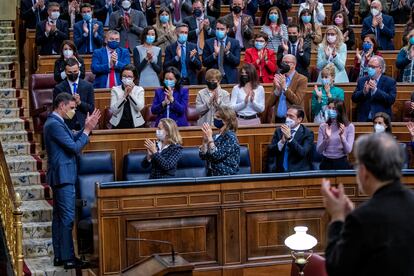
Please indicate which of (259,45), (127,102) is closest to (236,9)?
(259,45)

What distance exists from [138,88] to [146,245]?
1.99 m

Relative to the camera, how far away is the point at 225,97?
25.5 feet

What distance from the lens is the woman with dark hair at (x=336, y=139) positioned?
7090 mm

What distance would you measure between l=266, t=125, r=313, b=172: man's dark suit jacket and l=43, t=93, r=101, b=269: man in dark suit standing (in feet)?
4.59

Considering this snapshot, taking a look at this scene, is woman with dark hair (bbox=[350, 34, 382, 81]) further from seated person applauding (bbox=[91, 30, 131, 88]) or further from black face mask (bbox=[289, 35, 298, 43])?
seated person applauding (bbox=[91, 30, 131, 88])

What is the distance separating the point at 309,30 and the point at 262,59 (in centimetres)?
102

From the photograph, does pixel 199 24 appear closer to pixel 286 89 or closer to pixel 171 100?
pixel 286 89

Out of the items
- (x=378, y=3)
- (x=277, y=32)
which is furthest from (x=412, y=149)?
(x=378, y=3)

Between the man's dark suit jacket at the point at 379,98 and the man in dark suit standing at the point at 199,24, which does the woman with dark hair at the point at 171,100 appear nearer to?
the man's dark suit jacket at the point at 379,98

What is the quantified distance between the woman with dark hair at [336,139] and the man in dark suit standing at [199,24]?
2.51m

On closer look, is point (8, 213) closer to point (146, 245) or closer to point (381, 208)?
point (146, 245)

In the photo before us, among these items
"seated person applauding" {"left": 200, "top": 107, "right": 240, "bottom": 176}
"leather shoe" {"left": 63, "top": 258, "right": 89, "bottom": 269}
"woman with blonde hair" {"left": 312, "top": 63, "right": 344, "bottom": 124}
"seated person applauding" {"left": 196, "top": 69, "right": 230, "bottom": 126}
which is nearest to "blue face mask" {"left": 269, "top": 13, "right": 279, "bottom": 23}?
"woman with blonde hair" {"left": 312, "top": 63, "right": 344, "bottom": 124}

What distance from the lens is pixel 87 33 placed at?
9.19 metres

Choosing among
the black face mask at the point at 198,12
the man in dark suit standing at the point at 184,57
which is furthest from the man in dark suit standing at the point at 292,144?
the black face mask at the point at 198,12
